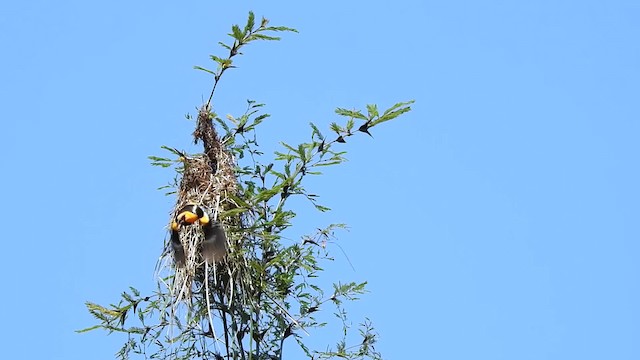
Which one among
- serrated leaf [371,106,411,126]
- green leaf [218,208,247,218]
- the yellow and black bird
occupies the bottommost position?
the yellow and black bird

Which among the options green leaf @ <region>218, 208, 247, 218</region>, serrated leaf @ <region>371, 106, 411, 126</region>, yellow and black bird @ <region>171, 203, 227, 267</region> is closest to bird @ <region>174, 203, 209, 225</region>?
yellow and black bird @ <region>171, 203, 227, 267</region>

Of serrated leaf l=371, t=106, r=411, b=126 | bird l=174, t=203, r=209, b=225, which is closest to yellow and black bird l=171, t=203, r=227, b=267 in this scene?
bird l=174, t=203, r=209, b=225

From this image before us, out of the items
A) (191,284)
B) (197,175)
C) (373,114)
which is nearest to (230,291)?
(191,284)

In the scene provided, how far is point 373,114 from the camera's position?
7598mm

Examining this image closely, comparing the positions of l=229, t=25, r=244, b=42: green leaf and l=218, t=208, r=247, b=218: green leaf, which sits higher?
l=229, t=25, r=244, b=42: green leaf

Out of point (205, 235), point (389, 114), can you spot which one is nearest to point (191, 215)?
point (205, 235)

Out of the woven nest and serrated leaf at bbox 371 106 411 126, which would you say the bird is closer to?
the woven nest

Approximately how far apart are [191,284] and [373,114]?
1.28m

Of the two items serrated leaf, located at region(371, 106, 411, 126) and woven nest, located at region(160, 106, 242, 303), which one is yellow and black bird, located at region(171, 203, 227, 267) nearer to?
woven nest, located at region(160, 106, 242, 303)

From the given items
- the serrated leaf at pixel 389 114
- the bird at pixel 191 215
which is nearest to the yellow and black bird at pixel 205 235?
the bird at pixel 191 215

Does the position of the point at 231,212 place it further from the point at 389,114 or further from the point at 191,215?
the point at 389,114

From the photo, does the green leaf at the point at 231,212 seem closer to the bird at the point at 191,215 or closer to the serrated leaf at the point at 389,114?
the bird at the point at 191,215

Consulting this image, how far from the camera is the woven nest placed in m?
7.19

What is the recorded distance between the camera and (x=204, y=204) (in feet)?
24.2
